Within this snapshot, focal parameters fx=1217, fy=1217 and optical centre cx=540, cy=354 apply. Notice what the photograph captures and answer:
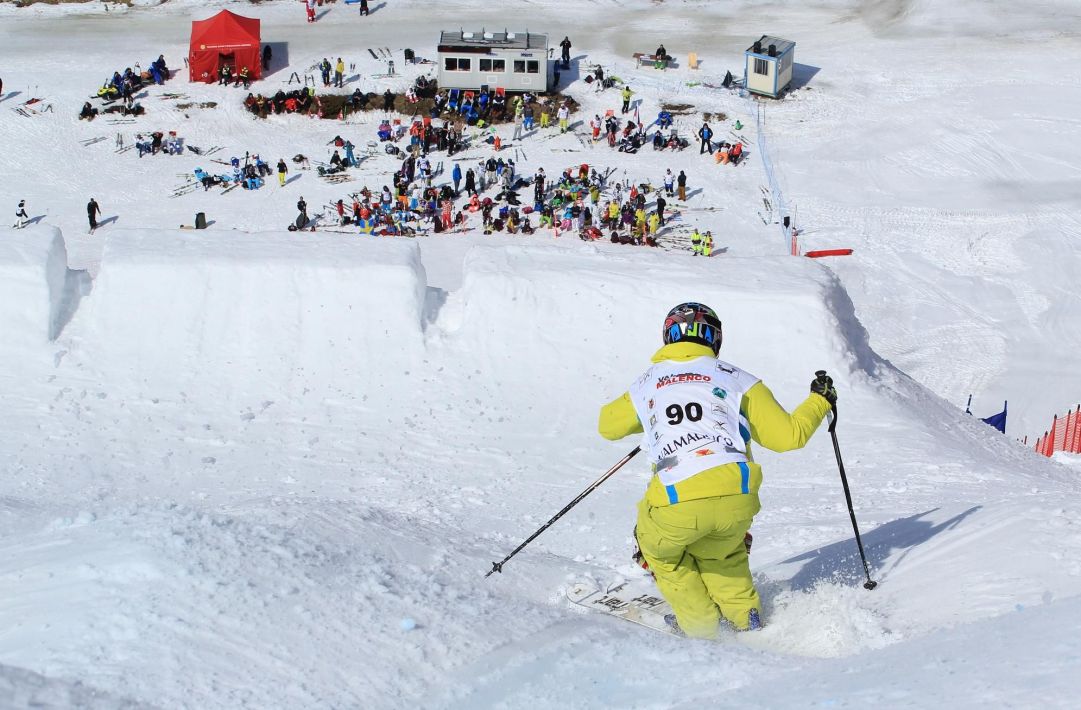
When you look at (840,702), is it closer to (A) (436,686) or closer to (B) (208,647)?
(A) (436,686)

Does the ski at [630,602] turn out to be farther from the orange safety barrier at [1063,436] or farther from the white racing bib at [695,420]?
the orange safety barrier at [1063,436]

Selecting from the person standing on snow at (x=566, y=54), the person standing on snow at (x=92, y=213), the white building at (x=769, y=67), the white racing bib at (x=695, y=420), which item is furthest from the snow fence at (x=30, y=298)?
the person standing on snow at (x=566, y=54)

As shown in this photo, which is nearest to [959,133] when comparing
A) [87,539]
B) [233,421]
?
[233,421]

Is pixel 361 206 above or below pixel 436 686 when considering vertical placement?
below

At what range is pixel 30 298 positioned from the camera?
1437cm

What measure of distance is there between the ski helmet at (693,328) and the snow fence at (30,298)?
30.3 ft

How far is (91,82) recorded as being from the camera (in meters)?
37.1

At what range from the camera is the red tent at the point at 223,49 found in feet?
121

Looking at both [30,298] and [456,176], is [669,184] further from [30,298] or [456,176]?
[30,298]

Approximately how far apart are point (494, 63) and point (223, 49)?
27.7ft

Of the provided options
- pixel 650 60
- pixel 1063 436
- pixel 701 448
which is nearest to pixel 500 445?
pixel 701 448

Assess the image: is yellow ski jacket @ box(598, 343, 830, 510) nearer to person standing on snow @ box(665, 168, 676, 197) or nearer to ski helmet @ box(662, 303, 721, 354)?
ski helmet @ box(662, 303, 721, 354)

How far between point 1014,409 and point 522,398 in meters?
12.0

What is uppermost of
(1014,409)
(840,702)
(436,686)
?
(840,702)
